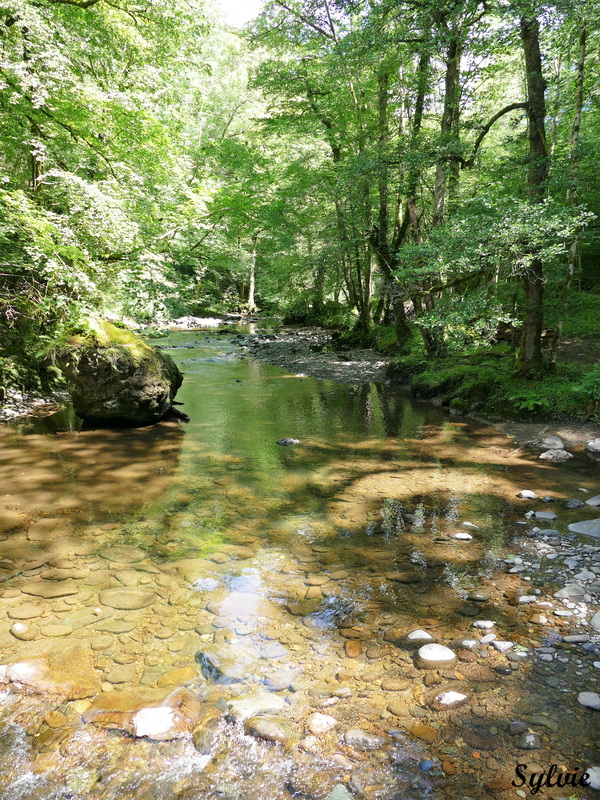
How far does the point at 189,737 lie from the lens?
2.53 meters

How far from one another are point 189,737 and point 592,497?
5390mm

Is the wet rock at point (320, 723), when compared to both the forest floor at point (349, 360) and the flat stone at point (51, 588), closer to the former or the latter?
the flat stone at point (51, 588)

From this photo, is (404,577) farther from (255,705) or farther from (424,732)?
(255,705)

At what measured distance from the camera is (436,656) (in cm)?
308

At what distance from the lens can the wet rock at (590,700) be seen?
2.58 meters

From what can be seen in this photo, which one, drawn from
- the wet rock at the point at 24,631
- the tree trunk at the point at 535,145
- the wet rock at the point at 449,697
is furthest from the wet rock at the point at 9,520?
the tree trunk at the point at 535,145

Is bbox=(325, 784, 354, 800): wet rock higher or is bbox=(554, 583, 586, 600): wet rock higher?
bbox=(554, 583, 586, 600): wet rock

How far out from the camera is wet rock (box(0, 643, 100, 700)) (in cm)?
286

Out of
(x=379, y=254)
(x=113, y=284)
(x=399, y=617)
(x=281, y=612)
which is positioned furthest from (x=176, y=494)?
(x=379, y=254)

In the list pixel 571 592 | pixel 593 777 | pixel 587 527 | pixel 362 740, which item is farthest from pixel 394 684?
pixel 587 527

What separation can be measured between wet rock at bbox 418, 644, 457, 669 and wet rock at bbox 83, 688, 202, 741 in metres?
1.54

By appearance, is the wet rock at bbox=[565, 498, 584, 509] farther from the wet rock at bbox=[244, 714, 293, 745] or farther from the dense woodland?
the wet rock at bbox=[244, 714, 293, 745]

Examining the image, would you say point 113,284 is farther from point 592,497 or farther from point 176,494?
point 592,497

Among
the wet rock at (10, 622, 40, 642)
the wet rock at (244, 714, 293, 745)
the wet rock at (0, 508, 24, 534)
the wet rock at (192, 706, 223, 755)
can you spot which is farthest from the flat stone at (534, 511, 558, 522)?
the wet rock at (0, 508, 24, 534)
